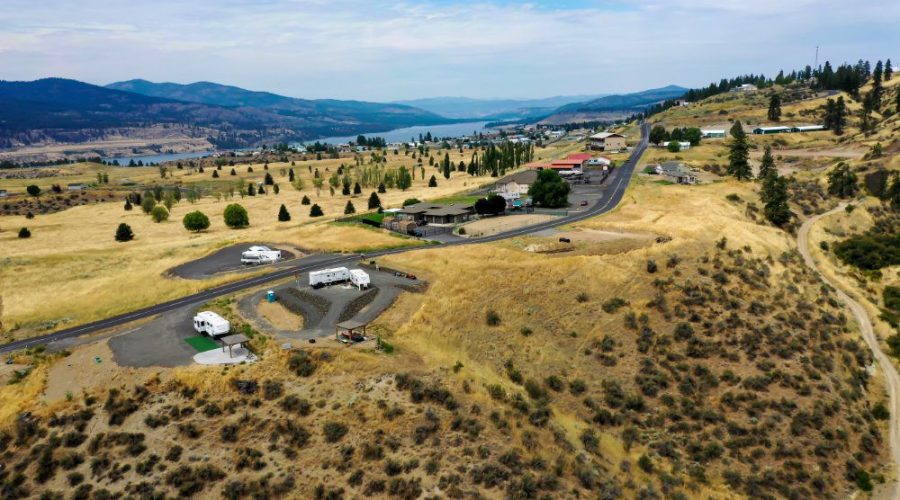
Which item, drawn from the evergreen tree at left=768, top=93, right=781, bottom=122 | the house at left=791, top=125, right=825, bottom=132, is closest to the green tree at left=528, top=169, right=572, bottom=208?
the house at left=791, top=125, right=825, bottom=132

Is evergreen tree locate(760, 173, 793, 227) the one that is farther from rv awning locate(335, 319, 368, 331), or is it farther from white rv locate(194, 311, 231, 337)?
white rv locate(194, 311, 231, 337)

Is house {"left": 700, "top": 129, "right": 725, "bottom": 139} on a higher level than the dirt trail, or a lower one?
higher

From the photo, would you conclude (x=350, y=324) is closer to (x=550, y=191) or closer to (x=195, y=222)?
(x=550, y=191)

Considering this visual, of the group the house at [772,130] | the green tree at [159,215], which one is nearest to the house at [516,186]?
the green tree at [159,215]

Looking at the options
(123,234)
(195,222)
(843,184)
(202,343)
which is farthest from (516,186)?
(202,343)

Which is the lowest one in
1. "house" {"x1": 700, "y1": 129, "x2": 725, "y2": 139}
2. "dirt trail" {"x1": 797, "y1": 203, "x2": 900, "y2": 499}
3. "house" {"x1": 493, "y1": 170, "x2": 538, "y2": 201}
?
"dirt trail" {"x1": 797, "y1": 203, "x2": 900, "y2": 499}

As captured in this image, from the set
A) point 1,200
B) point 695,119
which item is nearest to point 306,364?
point 1,200

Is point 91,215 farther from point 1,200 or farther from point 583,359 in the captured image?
point 583,359
